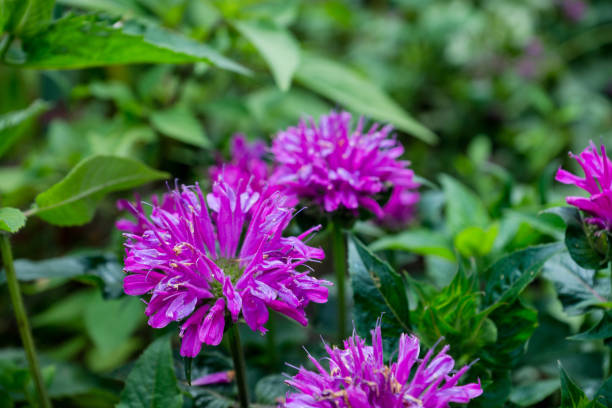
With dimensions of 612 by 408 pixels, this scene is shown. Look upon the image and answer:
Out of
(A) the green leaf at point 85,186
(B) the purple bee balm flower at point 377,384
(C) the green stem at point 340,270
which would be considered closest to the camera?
(B) the purple bee balm flower at point 377,384

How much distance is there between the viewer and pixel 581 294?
0.68m

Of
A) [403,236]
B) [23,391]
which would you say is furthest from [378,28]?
[23,391]

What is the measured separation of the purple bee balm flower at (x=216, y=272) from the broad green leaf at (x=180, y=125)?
16.1 inches

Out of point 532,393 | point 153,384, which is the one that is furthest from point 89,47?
point 532,393

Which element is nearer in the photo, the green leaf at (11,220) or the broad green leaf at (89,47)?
the green leaf at (11,220)

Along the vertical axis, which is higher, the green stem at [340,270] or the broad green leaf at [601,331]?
the broad green leaf at [601,331]

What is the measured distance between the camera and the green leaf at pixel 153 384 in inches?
23.3

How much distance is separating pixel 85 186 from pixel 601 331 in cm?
67

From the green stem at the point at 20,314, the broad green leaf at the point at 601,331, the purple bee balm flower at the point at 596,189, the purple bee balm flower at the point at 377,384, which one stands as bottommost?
the green stem at the point at 20,314

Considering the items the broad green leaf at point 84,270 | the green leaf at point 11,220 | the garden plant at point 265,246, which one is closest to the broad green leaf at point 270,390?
the garden plant at point 265,246

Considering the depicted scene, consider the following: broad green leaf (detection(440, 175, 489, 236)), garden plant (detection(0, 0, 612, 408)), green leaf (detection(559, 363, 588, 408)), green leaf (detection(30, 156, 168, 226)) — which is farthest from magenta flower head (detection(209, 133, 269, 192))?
green leaf (detection(559, 363, 588, 408))

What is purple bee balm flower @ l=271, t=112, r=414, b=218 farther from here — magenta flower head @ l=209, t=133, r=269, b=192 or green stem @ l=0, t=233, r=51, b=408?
green stem @ l=0, t=233, r=51, b=408

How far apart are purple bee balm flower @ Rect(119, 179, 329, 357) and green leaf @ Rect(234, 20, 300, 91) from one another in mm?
310

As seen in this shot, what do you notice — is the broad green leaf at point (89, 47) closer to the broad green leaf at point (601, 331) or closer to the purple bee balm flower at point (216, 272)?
the purple bee balm flower at point (216, 272)
